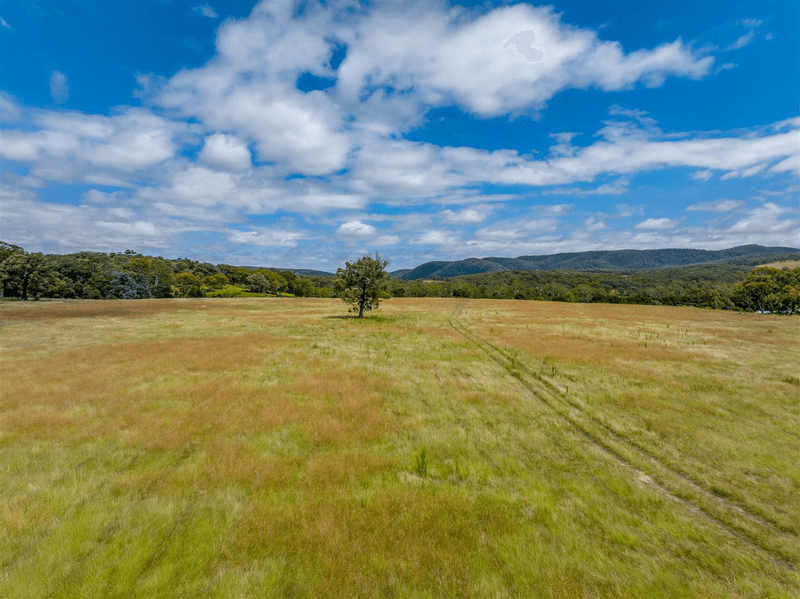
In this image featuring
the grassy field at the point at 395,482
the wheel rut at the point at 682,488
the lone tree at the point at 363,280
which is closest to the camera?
the grassy field at the point at 395,482

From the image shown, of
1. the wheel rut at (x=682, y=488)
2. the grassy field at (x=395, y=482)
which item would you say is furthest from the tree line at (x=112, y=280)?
the wheel rut at (x=682, y=488)

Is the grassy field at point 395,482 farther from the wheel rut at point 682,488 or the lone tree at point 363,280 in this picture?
the lone tree at point 363,280

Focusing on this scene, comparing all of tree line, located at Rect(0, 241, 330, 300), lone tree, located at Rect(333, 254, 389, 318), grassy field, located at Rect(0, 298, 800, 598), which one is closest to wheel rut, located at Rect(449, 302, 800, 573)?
grassy field, located at Rect(0, 298, 800, 598)

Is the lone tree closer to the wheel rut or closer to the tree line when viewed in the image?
the wheel rut

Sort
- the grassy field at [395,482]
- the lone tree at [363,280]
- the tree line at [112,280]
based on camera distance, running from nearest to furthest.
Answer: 1. the grassy field at [395,482]
2. the lone tree at [363,280]
3. the tree line at [112,280]

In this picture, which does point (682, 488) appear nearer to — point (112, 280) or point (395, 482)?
point (395, 482)

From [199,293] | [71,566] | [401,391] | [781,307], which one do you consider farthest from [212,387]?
[781,307]
